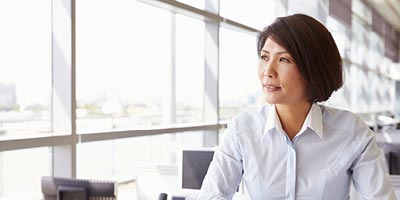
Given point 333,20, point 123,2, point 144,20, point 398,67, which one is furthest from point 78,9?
point 398,67

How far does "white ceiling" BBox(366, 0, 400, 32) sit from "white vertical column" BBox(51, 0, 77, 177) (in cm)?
1046

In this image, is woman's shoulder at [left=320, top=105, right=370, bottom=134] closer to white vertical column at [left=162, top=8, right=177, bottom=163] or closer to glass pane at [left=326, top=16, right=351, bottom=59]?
white vertical column at [left=162, top=8, right=177, bottom=163]

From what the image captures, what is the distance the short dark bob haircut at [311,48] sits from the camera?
1201mm

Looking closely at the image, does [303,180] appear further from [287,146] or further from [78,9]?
[78,9]

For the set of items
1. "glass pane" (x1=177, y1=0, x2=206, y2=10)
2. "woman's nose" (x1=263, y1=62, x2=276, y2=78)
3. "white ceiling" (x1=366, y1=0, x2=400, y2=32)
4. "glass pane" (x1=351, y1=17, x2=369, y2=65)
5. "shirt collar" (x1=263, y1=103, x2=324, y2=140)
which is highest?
"white ceiling" (x1=366, y1=0, x2=400, y2=32)

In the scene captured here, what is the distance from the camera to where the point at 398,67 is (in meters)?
17.2

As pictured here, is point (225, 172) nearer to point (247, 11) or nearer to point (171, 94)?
point (171, 94)

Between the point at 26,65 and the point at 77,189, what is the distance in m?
1.48

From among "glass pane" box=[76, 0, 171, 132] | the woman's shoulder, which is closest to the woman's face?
the woman's shoulder

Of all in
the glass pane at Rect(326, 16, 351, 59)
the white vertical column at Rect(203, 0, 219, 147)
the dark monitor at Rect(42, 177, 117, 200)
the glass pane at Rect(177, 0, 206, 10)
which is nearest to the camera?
the dark monitor at Rect(42, 177, 117, 200)

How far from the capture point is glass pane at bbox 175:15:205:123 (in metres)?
4.81

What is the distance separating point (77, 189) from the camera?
72.1 inches

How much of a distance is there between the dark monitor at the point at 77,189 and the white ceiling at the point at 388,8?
11443mm

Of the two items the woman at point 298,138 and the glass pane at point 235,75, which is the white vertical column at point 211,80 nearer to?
the glass pane at point 235,75
